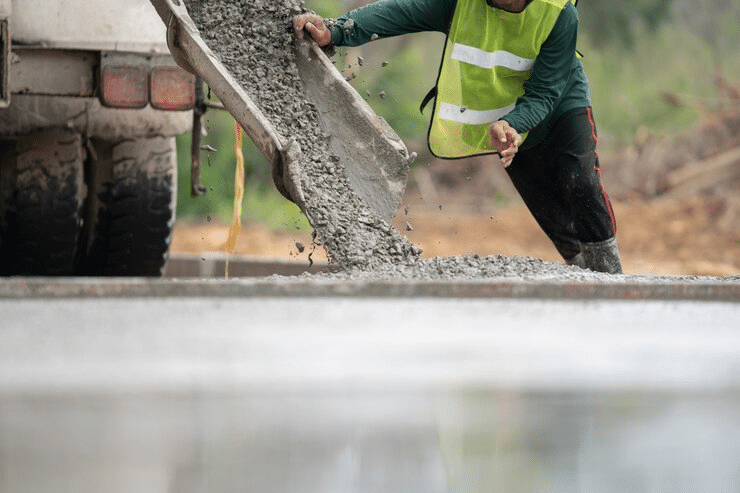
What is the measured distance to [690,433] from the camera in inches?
57.9

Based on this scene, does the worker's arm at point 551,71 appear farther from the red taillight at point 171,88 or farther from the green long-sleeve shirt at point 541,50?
the red taillight at point 171,88

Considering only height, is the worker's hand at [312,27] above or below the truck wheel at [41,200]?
above

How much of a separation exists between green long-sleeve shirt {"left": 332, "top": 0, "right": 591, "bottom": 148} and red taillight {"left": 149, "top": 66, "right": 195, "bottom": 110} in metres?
0.52

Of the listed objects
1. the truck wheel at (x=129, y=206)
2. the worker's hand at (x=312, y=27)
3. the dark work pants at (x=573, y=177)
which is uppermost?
the worker's hand at (x=312, y=27)

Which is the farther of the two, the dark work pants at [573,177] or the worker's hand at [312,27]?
the dark work pants at [573,177]

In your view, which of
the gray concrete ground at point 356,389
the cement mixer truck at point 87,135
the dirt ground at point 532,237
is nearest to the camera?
the gray concrete ground at point 356,389

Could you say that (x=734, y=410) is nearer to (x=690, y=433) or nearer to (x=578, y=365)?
(x=690, y=433)

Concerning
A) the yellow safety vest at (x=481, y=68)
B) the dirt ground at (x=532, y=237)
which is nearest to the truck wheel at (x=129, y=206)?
the yellow safety vest at (x=481, y=68)

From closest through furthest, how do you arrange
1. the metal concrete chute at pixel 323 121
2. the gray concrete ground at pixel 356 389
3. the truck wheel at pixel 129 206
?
the gray concrete ground at pixel 356 389 < the metal concrete chute at pixel 323 121 < the truck wheel at pixel 129 206

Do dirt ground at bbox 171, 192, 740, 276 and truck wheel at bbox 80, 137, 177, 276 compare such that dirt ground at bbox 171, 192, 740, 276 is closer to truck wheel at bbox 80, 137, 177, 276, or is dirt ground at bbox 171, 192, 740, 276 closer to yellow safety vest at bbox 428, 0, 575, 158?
truck wheel at bbox 80, 137, 177, 276

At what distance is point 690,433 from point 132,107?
8.97ft

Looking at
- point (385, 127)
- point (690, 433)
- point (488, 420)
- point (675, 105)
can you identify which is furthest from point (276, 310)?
point (675, 105)

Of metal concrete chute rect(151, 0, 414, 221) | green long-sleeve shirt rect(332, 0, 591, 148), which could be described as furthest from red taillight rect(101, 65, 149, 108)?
green long-sleeve shirt rect(332, 0, 591, 148)

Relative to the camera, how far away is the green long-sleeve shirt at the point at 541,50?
361 centimetres
